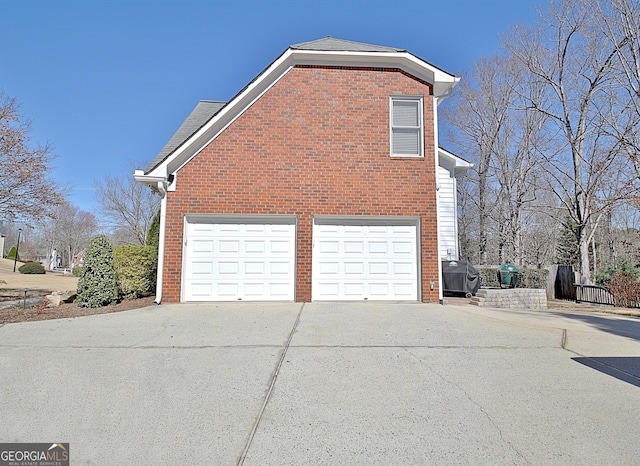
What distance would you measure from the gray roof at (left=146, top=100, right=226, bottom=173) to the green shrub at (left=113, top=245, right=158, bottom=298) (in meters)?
2.67

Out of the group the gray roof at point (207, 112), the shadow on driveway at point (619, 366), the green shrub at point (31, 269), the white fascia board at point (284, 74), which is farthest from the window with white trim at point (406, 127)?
the green shrub at point (31, 269)

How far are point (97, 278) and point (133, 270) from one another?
1.48 metres

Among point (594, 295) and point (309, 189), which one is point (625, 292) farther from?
point (309, 189)

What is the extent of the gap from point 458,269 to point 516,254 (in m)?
15.5

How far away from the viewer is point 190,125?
39.0ft

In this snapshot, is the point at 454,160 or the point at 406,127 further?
the point at 454,160

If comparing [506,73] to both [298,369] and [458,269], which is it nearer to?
[458,269]

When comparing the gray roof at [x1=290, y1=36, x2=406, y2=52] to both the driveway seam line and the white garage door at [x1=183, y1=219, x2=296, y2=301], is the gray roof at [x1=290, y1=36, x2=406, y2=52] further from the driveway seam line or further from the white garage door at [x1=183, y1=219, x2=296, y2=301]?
the driveway seam line

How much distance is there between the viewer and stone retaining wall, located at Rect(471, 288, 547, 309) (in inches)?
418

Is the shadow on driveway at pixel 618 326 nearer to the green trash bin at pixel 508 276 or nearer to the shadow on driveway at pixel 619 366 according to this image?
the shadow on driveway at pixel 619 366

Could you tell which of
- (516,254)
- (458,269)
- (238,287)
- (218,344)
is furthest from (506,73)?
(218,344)

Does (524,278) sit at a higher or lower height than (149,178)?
lower

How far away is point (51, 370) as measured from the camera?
4660 mm

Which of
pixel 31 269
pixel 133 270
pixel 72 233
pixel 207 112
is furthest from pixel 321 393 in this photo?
pixel 72 233
